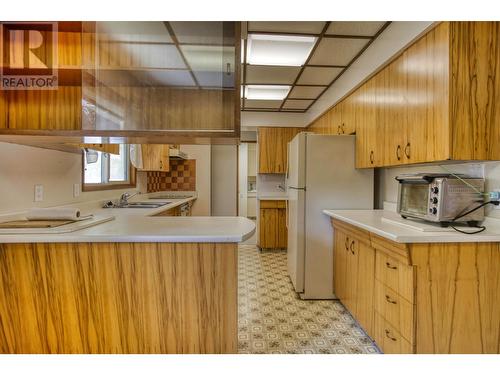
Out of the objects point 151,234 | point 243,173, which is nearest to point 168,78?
point 151,234

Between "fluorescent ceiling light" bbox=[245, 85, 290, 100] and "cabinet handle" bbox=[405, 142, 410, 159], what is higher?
"fluorescent ceiling light" bbox=[245, 85, 290, 100]

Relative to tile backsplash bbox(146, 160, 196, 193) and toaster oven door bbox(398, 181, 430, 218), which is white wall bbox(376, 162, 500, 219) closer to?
toaster oven door bbox(398, 181, 430, 218)

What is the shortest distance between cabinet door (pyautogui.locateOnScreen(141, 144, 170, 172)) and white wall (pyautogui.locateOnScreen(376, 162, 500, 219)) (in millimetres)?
2723

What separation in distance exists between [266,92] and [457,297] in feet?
10.2

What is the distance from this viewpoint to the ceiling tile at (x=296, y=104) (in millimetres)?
4246

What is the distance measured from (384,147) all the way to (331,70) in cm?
120

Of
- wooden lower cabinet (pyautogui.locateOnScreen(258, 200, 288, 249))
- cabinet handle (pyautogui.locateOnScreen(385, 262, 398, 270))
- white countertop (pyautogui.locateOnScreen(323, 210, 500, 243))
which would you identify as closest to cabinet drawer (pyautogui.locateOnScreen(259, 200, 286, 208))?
wooden lower cabinet (pyautogui.locateOnScreen(258, 200, 288, 249))

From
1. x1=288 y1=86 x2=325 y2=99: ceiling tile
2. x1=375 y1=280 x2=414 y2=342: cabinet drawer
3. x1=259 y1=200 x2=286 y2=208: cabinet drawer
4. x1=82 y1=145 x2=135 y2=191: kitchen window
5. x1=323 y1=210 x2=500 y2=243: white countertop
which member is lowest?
x1=375 y1=280 x2=414 y2=342: cabinet drawer

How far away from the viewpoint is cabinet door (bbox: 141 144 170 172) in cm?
347

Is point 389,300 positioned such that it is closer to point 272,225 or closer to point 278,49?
point 278,49

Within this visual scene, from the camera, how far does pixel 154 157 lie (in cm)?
369

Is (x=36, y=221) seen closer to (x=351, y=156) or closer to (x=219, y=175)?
(x=351, y=156)

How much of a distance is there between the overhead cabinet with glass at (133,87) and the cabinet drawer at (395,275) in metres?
1.24

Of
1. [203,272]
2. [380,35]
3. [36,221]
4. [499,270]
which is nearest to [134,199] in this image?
[36,221]
